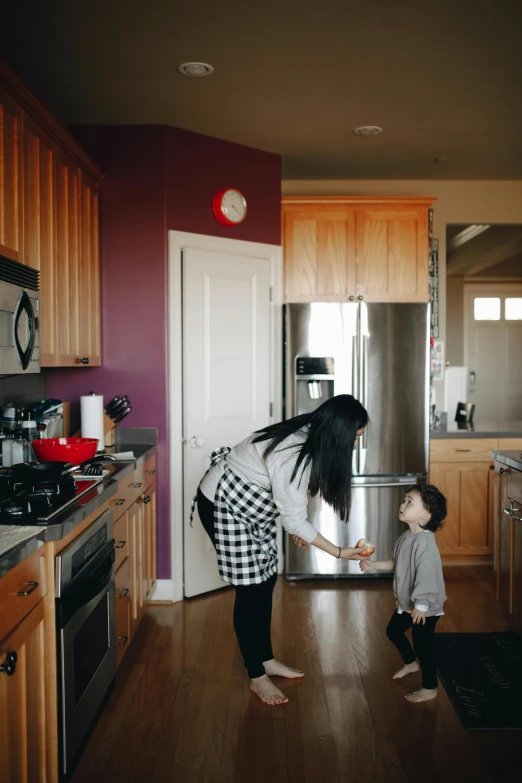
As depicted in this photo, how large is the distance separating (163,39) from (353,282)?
6.48ft

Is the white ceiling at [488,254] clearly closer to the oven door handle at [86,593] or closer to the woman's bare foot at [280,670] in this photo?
the woman's bare foot at [280,670]

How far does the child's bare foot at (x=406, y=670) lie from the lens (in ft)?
9.12

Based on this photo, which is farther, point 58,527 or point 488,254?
point 488,254

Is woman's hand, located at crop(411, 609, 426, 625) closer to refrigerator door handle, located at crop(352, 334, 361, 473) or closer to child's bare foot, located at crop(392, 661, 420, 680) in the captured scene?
child's bare foot, located at crop(392, 661, 420, 680)

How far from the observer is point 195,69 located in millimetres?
2994

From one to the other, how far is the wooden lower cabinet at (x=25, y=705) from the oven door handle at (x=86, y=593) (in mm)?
76

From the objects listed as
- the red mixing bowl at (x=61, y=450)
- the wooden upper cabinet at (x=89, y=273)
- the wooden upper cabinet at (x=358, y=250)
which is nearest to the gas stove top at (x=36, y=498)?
the red mixing bowl at (x=61, y=450)

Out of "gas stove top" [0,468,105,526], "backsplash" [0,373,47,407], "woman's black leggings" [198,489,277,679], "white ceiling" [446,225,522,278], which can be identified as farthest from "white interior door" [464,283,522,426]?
"gas stove top" [0,468,105,526]

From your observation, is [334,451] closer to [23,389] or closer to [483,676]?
[483,676]

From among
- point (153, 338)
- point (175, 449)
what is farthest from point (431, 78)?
point (175, 449)

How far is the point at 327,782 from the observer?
6.89 ft

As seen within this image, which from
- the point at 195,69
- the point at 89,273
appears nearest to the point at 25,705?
the point at 89,273

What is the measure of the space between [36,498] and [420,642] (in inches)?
59.7

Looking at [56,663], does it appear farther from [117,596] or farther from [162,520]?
[162,520]
